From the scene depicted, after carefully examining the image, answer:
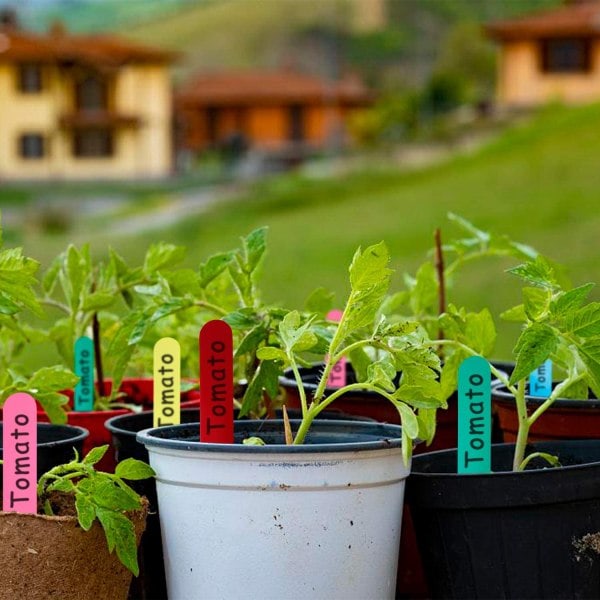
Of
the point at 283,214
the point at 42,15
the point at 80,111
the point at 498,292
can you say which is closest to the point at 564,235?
the point at 498,292

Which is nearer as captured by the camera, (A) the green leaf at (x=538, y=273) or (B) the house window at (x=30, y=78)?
(A) the green leaf at (x=538, y=273)

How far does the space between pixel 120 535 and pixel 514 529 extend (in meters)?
0.50

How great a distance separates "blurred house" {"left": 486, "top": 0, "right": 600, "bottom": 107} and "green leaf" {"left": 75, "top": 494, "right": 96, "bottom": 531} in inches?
1109

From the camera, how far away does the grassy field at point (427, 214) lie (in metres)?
19.2

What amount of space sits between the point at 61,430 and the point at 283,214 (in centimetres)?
2545

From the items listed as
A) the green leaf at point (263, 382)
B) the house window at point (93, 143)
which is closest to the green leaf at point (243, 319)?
the green leaf at point (263, 382)

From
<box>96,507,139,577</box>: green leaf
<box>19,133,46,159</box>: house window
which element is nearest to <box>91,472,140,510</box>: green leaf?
<box>96,507,139,577</box>: green leaf

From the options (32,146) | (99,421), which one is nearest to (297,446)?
(99,421)

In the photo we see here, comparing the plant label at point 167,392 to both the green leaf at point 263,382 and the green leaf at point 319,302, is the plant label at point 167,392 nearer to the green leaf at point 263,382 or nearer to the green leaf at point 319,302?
the green leaf at point 263,382

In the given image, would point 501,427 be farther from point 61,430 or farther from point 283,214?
point 283,214

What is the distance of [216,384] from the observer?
1.68 meters

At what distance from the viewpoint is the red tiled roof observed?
40.7 m

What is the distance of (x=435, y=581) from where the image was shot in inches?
70.8

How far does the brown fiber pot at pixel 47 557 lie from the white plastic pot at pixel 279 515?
11 cm
